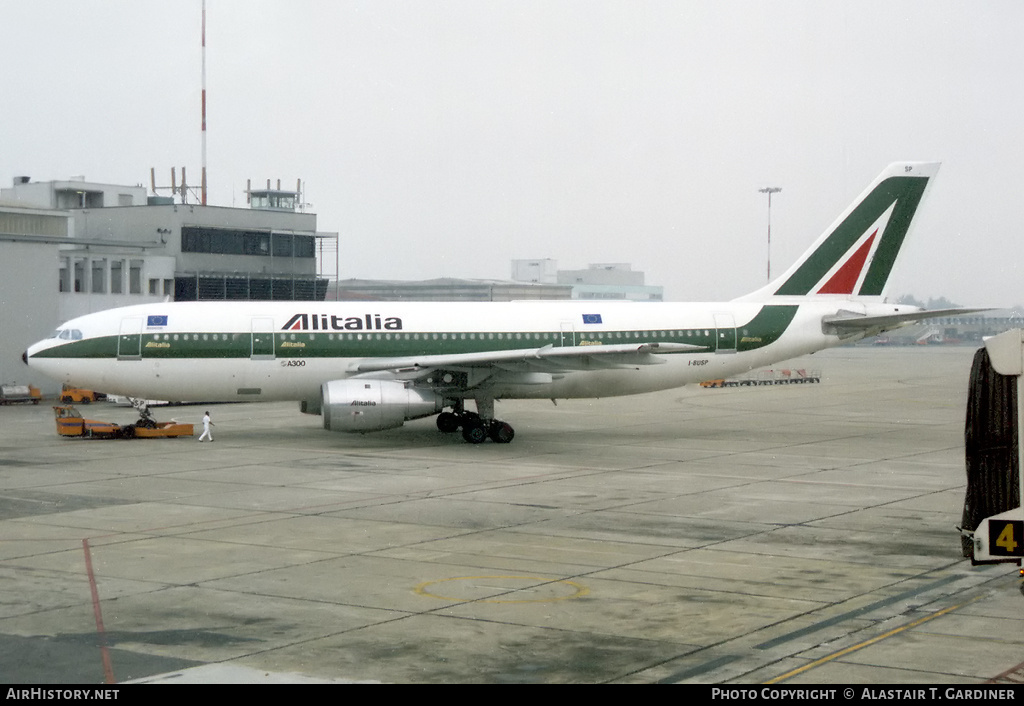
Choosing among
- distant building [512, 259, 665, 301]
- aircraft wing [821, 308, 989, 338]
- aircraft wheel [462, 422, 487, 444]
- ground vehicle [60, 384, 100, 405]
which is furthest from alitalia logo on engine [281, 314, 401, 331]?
distant building [512, 259, 665, 301]

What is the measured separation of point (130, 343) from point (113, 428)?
376cm

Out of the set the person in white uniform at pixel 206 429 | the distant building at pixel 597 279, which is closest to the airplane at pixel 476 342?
the person in white uniform at pixel 206 429

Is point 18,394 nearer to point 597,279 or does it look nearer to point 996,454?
point 996,454

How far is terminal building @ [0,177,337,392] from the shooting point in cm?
5503

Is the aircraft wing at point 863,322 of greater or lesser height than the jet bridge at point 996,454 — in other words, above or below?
above

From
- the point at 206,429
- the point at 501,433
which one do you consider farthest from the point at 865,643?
the point at 206,429

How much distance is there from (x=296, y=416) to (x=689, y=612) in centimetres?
3340

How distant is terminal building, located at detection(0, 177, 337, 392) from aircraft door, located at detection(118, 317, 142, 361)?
2044cm

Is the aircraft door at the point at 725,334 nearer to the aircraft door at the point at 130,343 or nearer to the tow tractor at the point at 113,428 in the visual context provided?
the tow tractor at the point at 113,428

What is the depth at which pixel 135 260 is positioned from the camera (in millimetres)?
61906

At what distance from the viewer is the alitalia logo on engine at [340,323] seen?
37344 millimetres

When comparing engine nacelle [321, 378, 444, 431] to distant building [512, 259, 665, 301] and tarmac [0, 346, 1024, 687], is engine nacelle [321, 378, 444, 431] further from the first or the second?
distant building [512, 259, 665, 301]

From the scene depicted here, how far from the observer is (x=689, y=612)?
15859 mm

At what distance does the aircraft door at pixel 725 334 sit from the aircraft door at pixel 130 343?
736 inches
